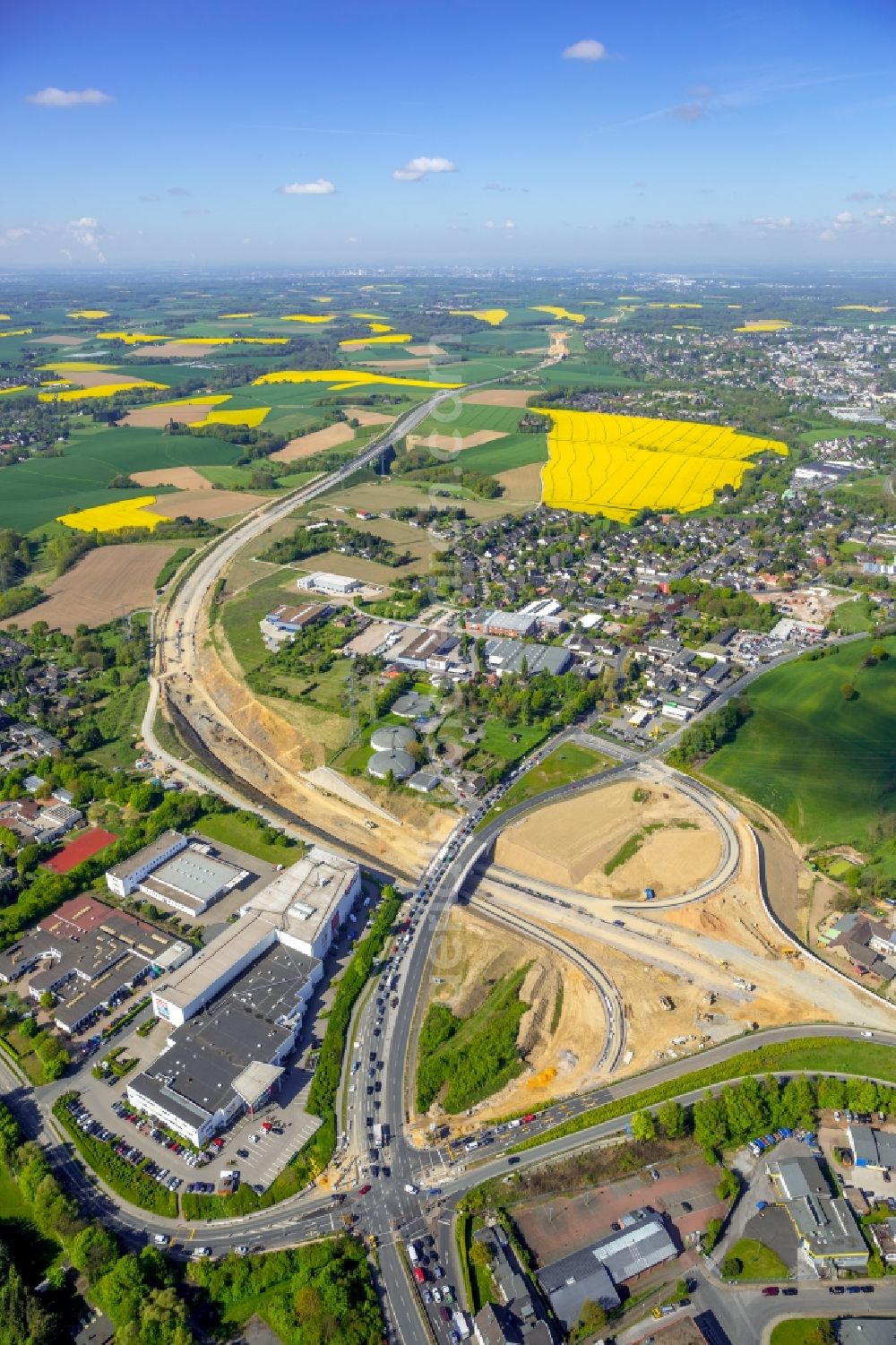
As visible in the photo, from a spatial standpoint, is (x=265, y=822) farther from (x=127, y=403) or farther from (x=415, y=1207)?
(x=127, y=403)

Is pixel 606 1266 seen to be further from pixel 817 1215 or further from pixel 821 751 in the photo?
pixel 821 751

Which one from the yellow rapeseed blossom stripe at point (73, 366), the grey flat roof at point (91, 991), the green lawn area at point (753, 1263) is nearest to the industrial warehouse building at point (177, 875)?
the grey flat roof at point (91, 991)

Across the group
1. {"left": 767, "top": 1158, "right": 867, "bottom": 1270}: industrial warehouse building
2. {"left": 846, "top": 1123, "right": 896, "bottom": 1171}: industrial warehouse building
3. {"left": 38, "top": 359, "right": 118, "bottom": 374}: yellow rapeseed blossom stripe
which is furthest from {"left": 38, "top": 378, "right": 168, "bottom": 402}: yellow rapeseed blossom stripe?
{"left": 846, "top": 1123, "right": 896, "bottom": 1171}: industrial warehouse building

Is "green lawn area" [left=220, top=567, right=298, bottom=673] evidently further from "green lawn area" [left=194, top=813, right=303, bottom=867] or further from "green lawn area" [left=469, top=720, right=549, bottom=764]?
"green lawn area" [left=469, top=720, right=549, bottom=764]

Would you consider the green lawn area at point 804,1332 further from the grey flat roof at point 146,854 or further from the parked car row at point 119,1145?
the grey flat roof at point 146,854

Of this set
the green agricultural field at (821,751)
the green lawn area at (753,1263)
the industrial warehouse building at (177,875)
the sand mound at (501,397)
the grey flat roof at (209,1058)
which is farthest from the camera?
the sand mound at (501,397)

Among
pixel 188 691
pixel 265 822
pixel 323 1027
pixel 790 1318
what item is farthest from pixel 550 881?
pixel 188 691

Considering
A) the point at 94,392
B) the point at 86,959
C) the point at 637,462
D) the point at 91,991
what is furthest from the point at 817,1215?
the point at 94,392
